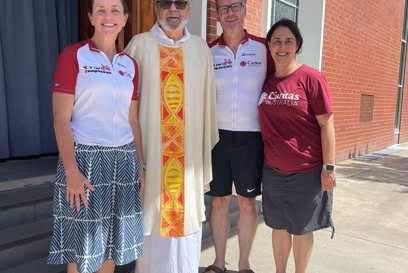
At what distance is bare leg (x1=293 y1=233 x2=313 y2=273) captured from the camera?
3057 mm

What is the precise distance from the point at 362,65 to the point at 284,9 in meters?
3.54

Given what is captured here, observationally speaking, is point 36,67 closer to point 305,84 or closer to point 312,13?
point 305,84

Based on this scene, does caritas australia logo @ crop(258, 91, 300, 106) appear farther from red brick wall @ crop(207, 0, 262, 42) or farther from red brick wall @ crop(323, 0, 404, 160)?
red brick wall @ crop(323, 0, 404, 160)

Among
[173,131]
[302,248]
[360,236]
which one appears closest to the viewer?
[173,131]

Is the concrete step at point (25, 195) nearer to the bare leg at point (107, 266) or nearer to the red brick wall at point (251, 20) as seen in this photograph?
the bare leg at point (107, 266)

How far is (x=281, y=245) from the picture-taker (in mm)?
3229

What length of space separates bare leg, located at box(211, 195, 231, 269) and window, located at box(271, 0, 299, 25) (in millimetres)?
3981

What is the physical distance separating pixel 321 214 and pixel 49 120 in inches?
144

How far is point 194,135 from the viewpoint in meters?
2.78

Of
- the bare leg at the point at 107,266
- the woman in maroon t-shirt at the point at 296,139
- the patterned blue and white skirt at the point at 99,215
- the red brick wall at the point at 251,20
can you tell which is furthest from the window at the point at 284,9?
the bare leg at the point at 107,266

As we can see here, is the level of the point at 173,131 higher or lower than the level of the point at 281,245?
higher

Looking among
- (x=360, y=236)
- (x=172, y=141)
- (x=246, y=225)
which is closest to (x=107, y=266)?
(x=172, y=141)

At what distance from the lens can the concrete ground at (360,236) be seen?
3.87 meters

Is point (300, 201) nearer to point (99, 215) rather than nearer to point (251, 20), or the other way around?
point (99, 215)
